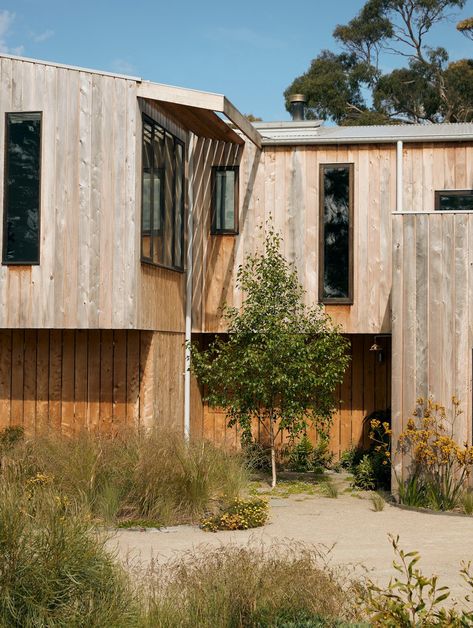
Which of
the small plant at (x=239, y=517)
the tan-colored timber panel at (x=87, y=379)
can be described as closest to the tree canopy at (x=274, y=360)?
the tan-colored timber panel at (x=87, y=379)

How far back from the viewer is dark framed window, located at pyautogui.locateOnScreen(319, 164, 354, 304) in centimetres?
1517

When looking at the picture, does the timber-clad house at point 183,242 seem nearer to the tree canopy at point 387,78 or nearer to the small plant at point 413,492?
the small plant at point 413,492

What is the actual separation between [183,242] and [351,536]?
6471 millimetres

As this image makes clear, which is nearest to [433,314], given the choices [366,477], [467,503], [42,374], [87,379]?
[467,503]

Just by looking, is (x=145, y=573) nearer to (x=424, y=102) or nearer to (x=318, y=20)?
(x=424, y=102)

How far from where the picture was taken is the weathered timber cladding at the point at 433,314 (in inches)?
481

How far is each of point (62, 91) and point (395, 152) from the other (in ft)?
18.0

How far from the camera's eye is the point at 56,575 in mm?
5887

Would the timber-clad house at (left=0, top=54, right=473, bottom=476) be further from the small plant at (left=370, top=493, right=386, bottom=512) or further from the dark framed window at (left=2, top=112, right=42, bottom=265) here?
the small plant at (left=370, top=493, right=386, bottom=512)

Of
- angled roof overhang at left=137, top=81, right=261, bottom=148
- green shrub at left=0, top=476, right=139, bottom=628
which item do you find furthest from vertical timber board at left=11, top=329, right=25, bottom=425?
green shrub at left=0, top=476, right=139, bottom=628

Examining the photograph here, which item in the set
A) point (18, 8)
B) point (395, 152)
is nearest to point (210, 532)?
point (395, 152)

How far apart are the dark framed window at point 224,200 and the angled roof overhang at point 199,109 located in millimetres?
752

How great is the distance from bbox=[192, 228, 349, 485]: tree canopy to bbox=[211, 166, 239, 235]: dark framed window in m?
1.99

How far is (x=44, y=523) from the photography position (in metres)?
6.23
